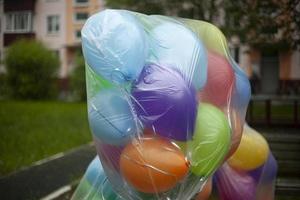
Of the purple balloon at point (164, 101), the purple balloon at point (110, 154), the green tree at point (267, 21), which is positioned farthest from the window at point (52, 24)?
the purple balloon at point (164, 101)

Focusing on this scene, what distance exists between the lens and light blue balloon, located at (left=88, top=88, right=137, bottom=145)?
156 inches

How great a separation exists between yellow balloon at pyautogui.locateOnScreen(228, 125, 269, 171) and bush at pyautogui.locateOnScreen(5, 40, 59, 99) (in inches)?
912

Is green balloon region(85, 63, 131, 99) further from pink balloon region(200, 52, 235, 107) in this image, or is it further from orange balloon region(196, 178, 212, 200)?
orange balloon region(196, 178, 212, 200)

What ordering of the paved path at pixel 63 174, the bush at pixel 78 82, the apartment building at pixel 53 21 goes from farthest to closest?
the apartment building at pixel 53 21, the bush at pixel 78 82, the paved path at pixel 63 174

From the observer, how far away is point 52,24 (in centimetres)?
4219

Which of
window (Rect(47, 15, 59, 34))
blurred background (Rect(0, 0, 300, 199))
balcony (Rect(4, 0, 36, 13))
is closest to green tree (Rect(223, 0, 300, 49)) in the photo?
blurred background (Rect(0, 0, 300, 199))

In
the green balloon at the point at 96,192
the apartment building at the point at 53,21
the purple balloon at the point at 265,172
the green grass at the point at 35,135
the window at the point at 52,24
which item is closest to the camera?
the green balloon at the point at 96,192

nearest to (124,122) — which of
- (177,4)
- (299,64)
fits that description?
(177,4)

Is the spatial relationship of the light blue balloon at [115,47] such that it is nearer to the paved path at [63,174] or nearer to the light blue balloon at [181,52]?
the light blue balloon at [181,52]

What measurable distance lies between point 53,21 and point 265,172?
38.1 metres

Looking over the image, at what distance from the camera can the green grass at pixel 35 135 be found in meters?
9.89

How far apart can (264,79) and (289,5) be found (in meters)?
26.2

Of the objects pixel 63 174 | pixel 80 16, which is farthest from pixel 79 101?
pixel 63 174

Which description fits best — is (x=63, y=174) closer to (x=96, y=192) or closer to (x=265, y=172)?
(x=96, y=192)
